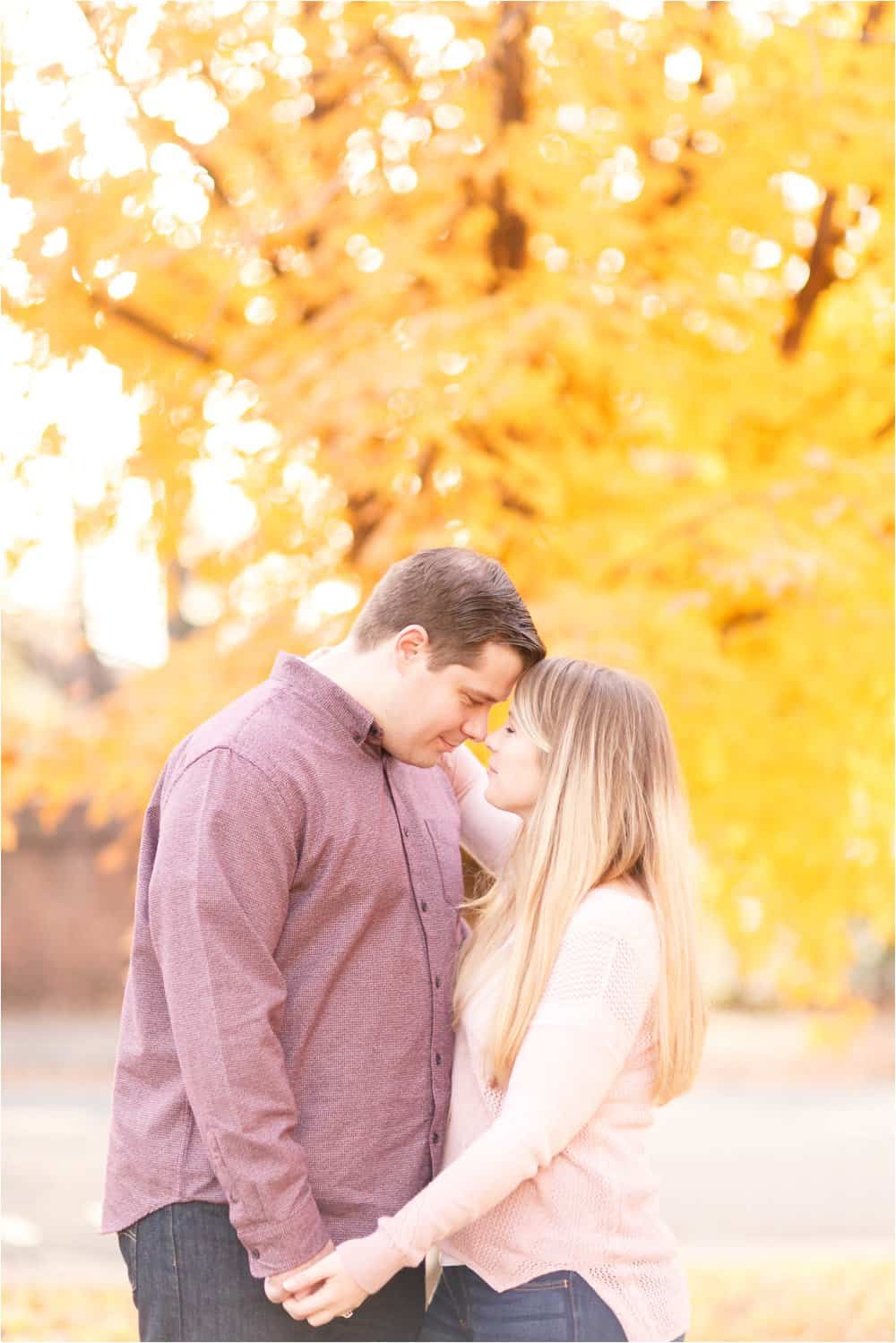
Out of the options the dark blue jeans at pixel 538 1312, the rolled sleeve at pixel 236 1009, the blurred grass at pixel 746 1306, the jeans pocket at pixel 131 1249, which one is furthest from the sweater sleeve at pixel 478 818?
the blurred grass at pixel 746 1306

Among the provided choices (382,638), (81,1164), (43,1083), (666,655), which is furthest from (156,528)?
(43,1083)

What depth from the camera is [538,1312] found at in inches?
86.2

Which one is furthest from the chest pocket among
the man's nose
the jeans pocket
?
the jeans pocket

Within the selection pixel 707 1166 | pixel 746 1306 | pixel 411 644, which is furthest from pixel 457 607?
pixel 707 1166

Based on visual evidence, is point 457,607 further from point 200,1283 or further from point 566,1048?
point 200,1283

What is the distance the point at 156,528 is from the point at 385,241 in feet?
3.48

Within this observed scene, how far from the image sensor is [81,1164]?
28.8 ft

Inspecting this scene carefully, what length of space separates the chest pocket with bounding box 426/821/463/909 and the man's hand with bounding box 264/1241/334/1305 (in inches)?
25.4

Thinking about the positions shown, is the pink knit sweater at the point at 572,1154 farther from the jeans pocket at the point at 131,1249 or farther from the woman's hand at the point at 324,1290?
the jeans pocket at the point at 131,1249

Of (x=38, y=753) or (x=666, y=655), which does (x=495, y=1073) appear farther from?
(x=38, y=753)

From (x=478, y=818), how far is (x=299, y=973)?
2.08 feet

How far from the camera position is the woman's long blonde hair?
224 cm

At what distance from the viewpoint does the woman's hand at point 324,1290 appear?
6.87 feet

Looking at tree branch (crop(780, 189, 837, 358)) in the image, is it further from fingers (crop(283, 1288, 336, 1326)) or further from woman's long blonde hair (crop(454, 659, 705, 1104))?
fingers (crop(283, 1288, 336, 1326))
